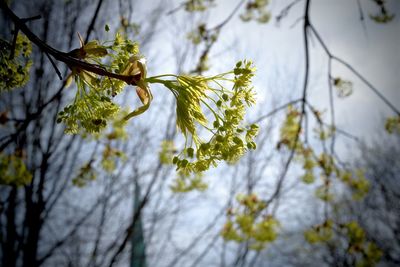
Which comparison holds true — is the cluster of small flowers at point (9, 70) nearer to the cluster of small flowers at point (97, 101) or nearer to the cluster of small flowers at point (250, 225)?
the cluster of small flowers at point (97, 101)

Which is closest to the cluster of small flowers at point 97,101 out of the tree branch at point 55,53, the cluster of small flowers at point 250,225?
the tree branch at point 55,53

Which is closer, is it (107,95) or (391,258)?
(107,95)

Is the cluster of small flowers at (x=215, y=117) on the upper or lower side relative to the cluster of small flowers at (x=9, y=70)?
lower

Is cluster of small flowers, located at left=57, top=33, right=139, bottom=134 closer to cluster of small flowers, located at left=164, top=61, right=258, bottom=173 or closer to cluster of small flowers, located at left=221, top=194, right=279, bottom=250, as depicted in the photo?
cluster of small flowers, located at left=164, top=61, right=258, bottom=173

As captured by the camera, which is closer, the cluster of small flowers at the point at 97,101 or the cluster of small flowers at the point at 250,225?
the cluster of small flowers at the point at 97,101

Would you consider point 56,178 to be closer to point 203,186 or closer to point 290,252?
point 203,186

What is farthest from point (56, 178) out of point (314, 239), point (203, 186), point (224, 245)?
point (224, 245)

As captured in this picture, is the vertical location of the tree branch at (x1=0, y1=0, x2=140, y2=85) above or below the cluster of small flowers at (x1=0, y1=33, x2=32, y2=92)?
below

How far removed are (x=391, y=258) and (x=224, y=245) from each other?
441 inches

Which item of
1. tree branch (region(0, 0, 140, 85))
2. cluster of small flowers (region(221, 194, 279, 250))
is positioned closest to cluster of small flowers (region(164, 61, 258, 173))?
tree branch (region(0, 0, 140, 85))

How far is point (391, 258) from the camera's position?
609 inches

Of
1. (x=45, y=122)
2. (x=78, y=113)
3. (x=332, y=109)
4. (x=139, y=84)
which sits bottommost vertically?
(x=139, y=84)

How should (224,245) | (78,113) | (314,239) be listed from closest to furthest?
(78,113)
(314,239)
(224,245)

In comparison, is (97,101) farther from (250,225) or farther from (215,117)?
(250,225)
